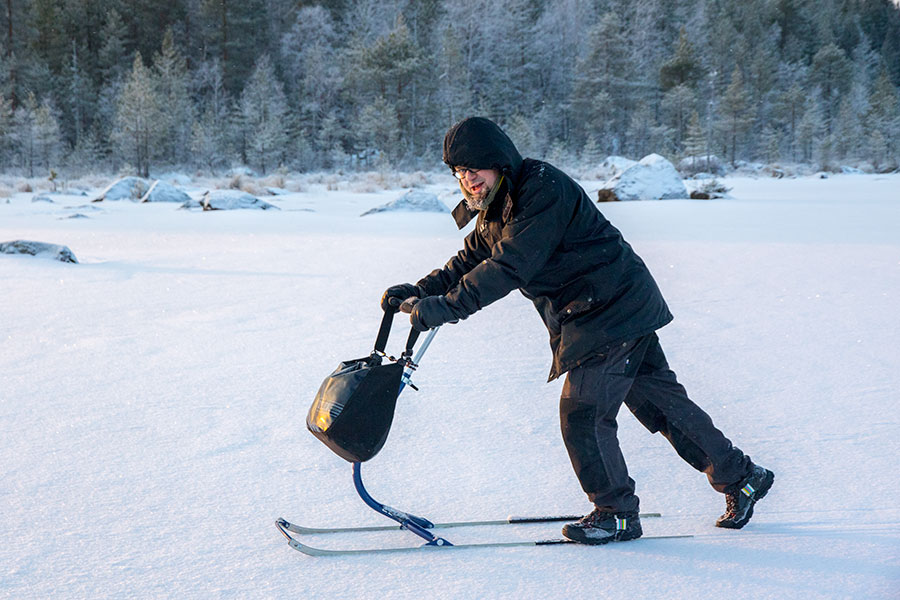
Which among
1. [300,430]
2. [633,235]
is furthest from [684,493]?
[633,235]

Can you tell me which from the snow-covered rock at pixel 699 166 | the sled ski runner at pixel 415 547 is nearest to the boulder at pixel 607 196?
the sled ski runner at pixel 415 547

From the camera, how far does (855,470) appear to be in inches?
107

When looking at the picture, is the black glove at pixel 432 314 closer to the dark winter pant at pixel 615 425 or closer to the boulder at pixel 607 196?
the dark winter pant at pixel 615 425

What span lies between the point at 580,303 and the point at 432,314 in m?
0.43

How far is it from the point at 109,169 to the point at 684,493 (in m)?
40.5

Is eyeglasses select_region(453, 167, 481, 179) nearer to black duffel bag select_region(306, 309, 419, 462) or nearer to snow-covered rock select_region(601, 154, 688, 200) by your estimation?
black duffel bag select_region(306, 309, 419, 462)

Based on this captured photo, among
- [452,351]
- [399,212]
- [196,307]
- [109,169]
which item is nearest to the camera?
[452,351]

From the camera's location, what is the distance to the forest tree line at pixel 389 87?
4225 cm

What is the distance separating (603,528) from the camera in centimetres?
223

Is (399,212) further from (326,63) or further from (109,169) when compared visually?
(326,63)

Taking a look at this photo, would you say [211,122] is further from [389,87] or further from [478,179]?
[478,179]

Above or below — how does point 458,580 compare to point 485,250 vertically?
below

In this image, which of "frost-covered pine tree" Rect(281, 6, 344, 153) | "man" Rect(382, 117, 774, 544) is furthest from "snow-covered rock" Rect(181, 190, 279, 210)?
"frost-covered pine tree" Rect(281, 6, 344, 153)

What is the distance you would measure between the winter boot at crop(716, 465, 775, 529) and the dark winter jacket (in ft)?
1.83
